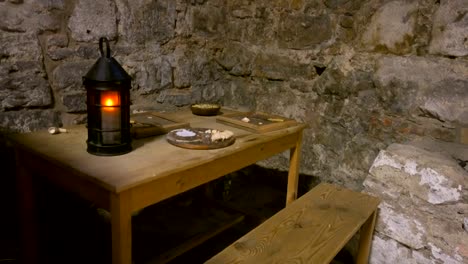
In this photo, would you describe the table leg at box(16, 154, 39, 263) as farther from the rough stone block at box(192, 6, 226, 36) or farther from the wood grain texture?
the rough stone block at box(192, 6, 226, 36)

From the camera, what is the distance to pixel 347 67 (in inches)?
108

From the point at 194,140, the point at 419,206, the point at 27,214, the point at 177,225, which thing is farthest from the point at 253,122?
the point at 27,214

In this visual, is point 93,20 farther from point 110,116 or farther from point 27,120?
point 110,116

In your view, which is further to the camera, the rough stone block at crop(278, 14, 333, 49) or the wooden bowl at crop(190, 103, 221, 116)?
the rough stone block at crop(278, 14, 333, 49)

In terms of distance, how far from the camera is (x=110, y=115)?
1454 millimetres

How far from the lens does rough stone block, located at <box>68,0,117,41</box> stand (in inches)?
88.2

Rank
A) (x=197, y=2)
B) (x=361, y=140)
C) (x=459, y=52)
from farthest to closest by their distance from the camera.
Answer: (x=197, y=2)
(x=361, y=140)
(x=459, y=52)

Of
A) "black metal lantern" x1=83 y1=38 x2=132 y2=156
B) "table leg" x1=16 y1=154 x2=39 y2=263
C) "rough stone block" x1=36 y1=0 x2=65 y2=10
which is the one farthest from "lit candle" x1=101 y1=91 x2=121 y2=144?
"rough stone block" x1=36 y1=0 x2=65 y2=10

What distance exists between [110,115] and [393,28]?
193 cm

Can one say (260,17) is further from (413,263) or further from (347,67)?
(413,263)

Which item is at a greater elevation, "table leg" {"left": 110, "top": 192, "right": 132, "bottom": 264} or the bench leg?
"table leg" {"left": 110, "top": 192, "right": 132, "bottom": 264}

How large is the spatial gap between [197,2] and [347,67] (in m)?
1.24

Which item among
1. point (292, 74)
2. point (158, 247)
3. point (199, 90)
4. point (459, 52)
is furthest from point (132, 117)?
point (459, 52)

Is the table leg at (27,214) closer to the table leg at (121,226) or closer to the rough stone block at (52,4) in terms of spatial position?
the table leg at (121,226)
